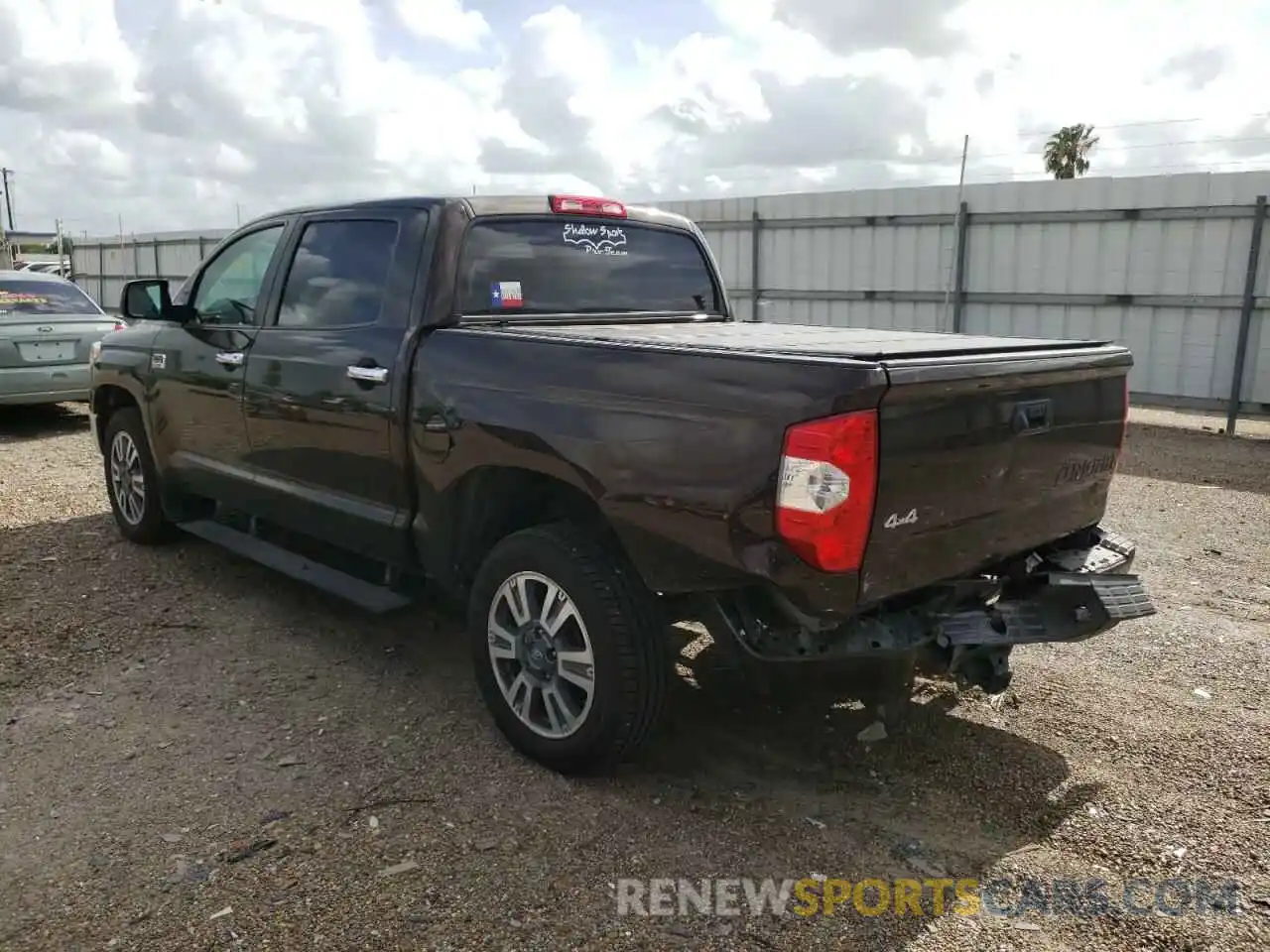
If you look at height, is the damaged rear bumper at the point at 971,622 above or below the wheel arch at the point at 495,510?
below

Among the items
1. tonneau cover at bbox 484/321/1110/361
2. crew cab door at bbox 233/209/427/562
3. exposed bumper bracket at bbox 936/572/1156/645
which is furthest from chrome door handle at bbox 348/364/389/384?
exposed bumper bracket at bbox 936/572/1156/645

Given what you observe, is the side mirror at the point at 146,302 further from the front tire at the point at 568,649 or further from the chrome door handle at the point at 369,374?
the front tire at the point at 568,649

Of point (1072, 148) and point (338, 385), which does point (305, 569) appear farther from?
point (1072, 148)

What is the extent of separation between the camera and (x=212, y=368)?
16.1 feet

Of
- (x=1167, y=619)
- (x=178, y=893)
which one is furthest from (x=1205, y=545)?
Answer: (x=178, y=893)

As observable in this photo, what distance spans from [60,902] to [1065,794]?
3.00 metres

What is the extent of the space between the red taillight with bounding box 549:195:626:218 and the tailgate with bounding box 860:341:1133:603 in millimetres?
1898

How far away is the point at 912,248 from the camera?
1195cm

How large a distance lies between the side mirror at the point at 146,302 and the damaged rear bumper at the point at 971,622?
370cm

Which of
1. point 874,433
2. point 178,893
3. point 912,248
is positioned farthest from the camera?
point 912,248

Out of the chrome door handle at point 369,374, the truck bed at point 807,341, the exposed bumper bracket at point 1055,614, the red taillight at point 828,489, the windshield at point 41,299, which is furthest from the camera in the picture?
the windshield at point 41,299

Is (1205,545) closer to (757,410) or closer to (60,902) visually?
(757,410)

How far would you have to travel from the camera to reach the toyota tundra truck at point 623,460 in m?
2.75

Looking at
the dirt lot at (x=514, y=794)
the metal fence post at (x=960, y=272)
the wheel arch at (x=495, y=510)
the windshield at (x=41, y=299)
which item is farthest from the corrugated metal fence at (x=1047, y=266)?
the wheel arch at (x=495, y=510)
